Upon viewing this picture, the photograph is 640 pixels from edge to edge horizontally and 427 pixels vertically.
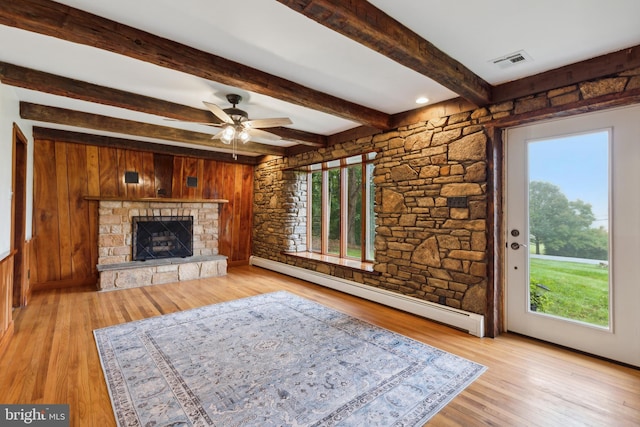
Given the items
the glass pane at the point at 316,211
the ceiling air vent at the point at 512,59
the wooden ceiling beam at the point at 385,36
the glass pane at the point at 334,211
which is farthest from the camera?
the glass pane at the point at 316,211

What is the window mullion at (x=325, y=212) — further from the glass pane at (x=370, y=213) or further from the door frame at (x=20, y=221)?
the door frame at (x=20, y=221)

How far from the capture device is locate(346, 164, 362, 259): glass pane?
5258 mm

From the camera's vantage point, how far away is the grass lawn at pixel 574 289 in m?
2.69

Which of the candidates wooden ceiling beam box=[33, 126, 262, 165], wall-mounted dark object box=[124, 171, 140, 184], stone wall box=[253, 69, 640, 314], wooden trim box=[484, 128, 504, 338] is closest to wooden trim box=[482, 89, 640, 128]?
stone wall box=[253, 69, 640, 314]

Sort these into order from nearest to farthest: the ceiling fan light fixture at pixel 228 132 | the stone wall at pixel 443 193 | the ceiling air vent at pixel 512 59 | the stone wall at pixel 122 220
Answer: the ceiling air vent at pixel 512 59 < the stone wall at pixel 443 193 < the ceiling fan light fixture at pixel 228 132 < the stone wall at pixel 122 220

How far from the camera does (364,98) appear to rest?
11.5 feet

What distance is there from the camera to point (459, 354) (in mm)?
2732

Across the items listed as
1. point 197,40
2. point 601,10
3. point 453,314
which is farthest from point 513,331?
point 197,40

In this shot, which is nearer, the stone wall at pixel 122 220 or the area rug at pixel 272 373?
the area rug at pixel 272 373

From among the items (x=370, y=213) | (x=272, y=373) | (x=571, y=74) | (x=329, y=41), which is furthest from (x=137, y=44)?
(x=370, y=213)

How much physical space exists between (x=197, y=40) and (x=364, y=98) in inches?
74.5

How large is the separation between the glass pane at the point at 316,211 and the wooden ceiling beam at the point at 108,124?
151 centimetres

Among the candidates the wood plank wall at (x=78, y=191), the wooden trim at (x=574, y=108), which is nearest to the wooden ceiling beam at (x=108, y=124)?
the wood plank wall at (x=78, y=191)

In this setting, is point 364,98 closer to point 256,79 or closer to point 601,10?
point 256,79
